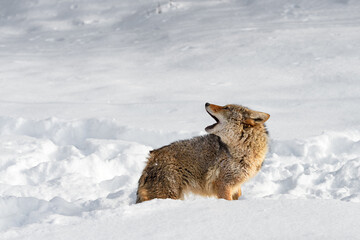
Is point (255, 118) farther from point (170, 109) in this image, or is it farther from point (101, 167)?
point (170, 109)

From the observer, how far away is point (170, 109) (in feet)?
27.4

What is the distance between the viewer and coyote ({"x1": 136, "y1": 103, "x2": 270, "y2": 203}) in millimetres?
4523

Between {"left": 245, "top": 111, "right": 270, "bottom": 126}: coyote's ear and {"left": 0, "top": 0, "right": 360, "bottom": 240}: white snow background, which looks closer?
{"left": 0, "top": 0, "right": 360, "bottom": 240}: white snow background

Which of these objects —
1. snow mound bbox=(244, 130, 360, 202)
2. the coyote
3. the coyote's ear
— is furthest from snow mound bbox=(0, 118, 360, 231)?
the coyote's ear

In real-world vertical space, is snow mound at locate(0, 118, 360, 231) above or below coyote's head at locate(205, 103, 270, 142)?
below

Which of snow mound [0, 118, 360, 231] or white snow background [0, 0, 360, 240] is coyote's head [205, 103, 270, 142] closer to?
white snow background [0, 0, 360, 240]

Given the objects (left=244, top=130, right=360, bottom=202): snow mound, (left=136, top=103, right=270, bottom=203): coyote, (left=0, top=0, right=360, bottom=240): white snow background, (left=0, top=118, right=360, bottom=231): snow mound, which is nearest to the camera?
(left=0, top=0, right=360, bottom=240): white snow background

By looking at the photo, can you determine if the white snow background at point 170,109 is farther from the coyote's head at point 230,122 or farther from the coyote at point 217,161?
the coyote's head at point 230,122

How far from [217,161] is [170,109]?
381 cm

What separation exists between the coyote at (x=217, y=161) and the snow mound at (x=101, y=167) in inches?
25.9

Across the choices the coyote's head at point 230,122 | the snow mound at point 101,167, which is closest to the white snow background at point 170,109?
the snow mound at point 101,167

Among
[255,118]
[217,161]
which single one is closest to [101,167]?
[217,161]

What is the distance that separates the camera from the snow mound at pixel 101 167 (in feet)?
16.6

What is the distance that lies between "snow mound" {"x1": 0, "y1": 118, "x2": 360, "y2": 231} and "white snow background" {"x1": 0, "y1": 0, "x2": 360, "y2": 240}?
2cm
